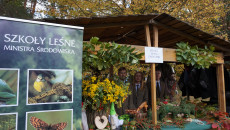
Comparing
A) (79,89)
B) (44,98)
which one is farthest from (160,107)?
(44,98)

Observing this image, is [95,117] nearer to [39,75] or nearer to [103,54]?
[103,54]

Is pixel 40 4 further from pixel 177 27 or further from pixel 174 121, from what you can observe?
pixel 174 121

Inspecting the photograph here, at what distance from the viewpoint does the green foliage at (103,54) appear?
108 inches

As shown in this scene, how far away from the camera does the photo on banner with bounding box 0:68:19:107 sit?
71.3 inches

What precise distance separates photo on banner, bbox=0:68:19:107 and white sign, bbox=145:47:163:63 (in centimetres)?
209

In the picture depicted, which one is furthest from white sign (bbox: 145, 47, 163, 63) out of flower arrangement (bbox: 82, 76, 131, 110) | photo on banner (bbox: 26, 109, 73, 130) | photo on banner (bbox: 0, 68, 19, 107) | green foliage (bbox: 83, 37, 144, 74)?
photo on banner (bbox: 0, 68, 19, 107)

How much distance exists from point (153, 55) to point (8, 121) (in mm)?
2436

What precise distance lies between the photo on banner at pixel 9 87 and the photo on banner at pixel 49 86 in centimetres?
12

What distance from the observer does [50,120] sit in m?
2.01

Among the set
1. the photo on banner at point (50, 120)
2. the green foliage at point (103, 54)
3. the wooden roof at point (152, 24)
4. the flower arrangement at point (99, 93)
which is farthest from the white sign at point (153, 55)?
the photo on banner at point (50, 120)

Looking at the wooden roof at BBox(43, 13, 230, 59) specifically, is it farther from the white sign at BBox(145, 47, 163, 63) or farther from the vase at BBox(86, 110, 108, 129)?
the vase at BBox(86, 110, 108, 129)

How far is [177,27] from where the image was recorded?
3.65 meters

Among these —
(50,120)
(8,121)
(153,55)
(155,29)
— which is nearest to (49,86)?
(50,120)

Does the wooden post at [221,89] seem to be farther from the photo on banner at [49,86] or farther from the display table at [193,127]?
the photo on banner at [49,86]
